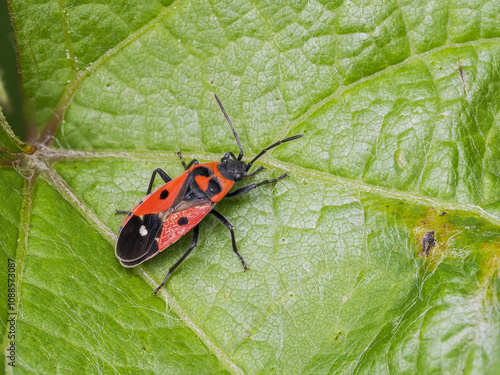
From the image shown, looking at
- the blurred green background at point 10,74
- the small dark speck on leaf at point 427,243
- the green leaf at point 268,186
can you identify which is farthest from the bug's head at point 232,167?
the blurred green background at point 10,74

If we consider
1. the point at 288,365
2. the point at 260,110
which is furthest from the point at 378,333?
the point at 260,110

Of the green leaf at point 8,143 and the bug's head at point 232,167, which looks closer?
the green leaf at point 8,143

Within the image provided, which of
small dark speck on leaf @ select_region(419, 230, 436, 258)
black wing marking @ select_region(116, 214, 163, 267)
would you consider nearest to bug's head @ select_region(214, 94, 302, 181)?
black wing marking @ select_region(116, 214, 163, 267)

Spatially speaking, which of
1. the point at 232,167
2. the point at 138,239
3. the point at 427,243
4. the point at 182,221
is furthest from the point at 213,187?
the point at 427,243

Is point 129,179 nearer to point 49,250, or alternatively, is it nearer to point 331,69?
point 49,250

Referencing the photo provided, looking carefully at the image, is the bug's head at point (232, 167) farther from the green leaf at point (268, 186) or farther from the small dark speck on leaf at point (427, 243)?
the small dark speck on leaf at point (427, 243)

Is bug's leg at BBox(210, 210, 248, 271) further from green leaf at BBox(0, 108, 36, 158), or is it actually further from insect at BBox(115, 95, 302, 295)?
green leaf at BBox(0, 108, 36, 158)

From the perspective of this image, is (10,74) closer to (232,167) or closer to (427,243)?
(232,167)
